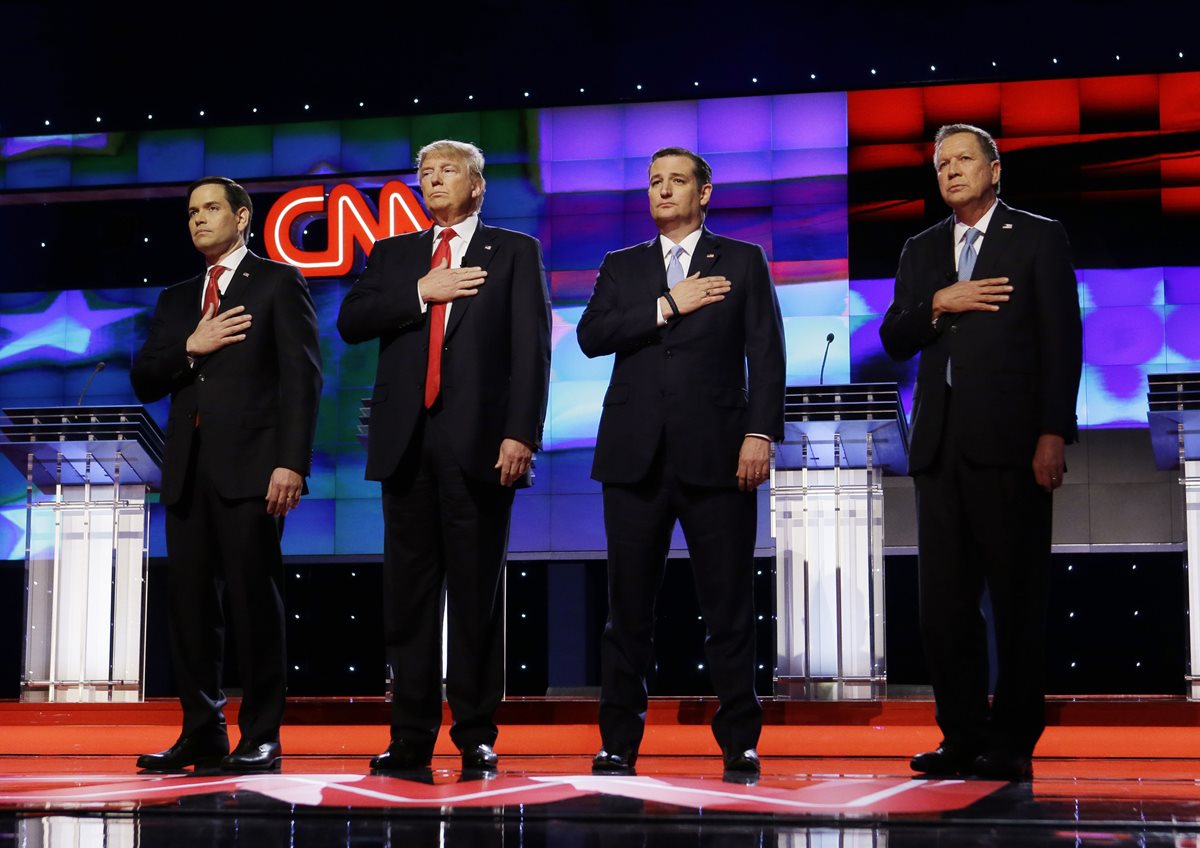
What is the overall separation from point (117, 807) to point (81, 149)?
846 centimetres

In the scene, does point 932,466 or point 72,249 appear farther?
point 72,249

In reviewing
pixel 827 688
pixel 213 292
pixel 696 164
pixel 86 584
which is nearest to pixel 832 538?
pixel 827 688

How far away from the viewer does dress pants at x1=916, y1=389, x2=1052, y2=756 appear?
9.94ft

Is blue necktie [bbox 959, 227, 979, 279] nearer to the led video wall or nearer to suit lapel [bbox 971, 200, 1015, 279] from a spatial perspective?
suit lapel [bbox 971, 200, 1015, 279]

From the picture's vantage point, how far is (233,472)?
3.37 m

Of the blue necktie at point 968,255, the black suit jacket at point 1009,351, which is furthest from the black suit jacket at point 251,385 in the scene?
the blue necktie at point 968,255

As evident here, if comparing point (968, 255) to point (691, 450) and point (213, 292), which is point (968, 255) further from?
point (213, 292)

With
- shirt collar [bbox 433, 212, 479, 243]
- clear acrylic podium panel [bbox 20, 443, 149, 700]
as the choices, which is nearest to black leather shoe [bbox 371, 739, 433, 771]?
shirt collar [bbox 433, 212, 479, 243]

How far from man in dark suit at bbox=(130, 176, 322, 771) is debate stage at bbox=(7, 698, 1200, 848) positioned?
207 millimetres

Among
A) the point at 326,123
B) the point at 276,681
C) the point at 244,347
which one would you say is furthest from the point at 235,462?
the point at 326,123

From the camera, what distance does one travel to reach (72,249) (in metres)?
9.92

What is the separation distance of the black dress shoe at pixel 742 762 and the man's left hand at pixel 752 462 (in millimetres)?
586

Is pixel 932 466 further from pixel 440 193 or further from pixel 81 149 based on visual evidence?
pixel 81 149

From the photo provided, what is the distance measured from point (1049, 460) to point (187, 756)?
210 centimetres
